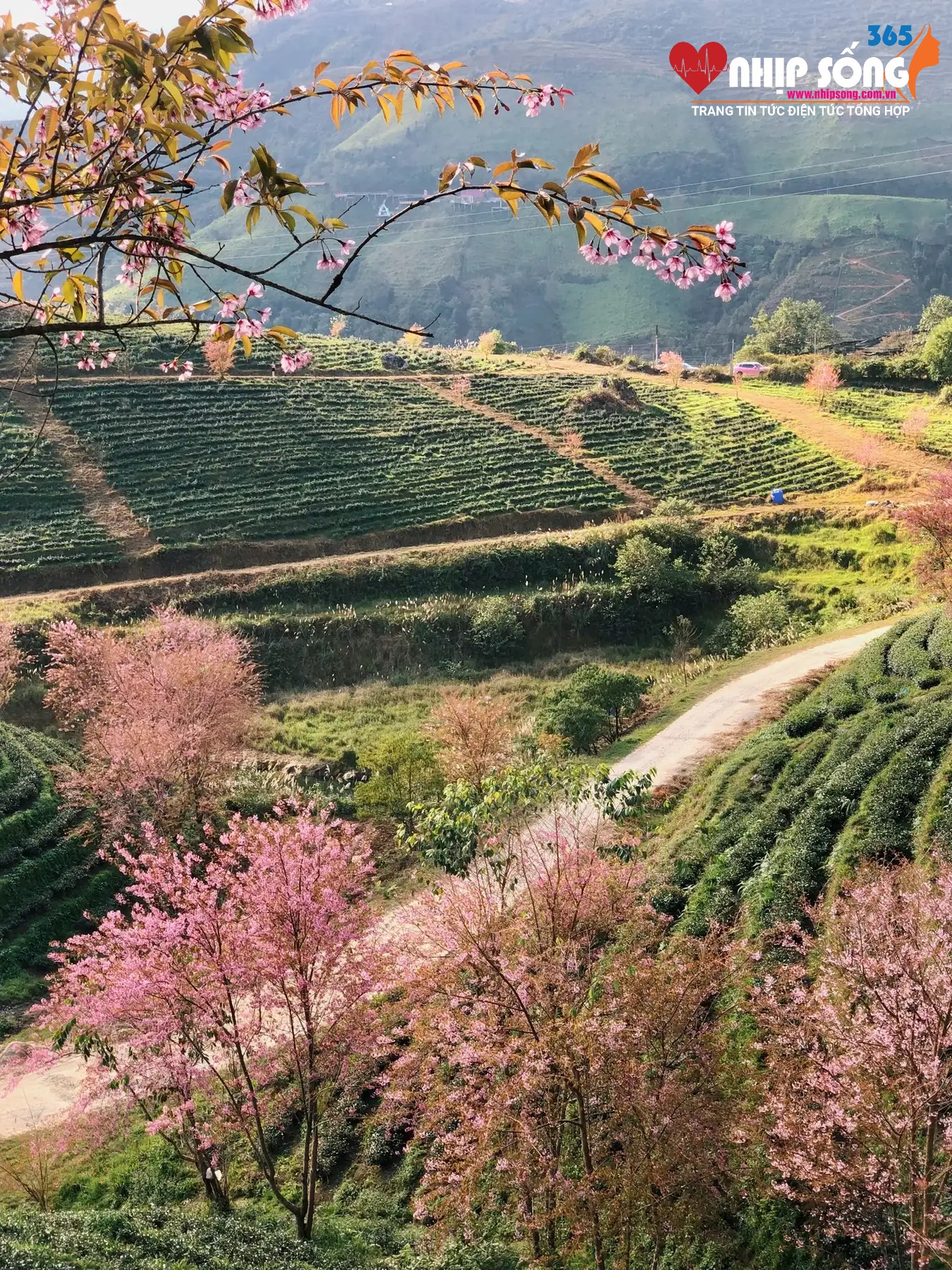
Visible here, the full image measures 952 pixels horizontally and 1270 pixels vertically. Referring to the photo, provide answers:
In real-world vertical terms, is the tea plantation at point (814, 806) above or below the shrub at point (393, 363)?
below

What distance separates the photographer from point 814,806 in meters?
14.3

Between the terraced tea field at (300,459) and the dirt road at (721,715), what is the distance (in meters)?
20.8

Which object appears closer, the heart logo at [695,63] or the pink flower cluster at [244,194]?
the pink flower cluster at [244,194]

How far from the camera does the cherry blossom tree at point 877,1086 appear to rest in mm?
6793

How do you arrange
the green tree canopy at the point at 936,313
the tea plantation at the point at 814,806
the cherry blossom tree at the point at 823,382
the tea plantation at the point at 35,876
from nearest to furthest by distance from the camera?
the tea plantation at the point at 814,806
the tea plantation at the point at 35,876
the cherry blossom tree at the point at 823,382
the green tree canopy at the point at 936,313

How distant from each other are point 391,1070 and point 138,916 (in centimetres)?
315

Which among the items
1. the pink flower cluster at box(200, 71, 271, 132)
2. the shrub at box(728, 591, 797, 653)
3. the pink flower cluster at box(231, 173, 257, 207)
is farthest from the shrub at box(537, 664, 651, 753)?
the pink flower cluster at box(231, 173, 257, 207)

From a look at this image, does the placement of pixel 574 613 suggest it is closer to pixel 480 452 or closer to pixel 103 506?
pixel 480 452

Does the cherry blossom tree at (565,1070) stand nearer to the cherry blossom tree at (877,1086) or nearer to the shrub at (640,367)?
the cherry blossom tree at (877,1086)

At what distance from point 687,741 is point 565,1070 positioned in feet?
51.3

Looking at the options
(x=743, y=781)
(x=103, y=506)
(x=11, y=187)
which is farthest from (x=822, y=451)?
(x=11, y=187)

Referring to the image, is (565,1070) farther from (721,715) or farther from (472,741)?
(721,715)

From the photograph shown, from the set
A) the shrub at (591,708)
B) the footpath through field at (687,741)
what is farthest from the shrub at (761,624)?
the shrub at (591,708)

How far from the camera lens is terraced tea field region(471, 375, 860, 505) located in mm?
50500
